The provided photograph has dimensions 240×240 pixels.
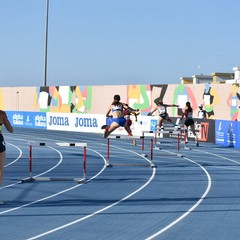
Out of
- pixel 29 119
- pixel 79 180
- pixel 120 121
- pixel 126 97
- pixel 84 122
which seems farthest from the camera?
pixel 29 119

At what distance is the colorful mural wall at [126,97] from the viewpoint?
35438 millimetres

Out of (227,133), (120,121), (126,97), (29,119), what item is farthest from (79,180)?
(29,119)

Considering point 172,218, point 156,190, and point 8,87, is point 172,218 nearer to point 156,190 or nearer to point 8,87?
point 156,190

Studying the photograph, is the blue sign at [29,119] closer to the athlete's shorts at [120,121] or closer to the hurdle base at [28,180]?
the athlete's shorts at [120,121]

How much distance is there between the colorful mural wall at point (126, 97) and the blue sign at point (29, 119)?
2.25 metres

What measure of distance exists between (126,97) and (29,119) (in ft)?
25.5


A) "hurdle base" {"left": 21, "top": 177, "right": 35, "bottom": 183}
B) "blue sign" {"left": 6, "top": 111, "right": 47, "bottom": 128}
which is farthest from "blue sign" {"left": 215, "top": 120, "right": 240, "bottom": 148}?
"blue sign" {"left": 6, "top": 111, "right": 47, "bottom": 128}

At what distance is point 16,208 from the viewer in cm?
1080

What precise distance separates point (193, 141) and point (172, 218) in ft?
65.8

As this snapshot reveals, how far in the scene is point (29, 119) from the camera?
44281 millimetres

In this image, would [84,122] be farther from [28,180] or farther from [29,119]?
[28,180]

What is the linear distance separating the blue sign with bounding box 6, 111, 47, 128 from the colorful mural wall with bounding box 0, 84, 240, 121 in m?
2.25

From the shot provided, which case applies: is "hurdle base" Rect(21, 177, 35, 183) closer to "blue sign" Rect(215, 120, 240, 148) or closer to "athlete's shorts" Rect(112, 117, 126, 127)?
"athlete's shorts" Rect(112, 117, 126, 127)

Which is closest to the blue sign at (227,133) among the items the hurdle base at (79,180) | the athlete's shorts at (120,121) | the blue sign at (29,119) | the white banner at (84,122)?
the white banner at (84,122)
